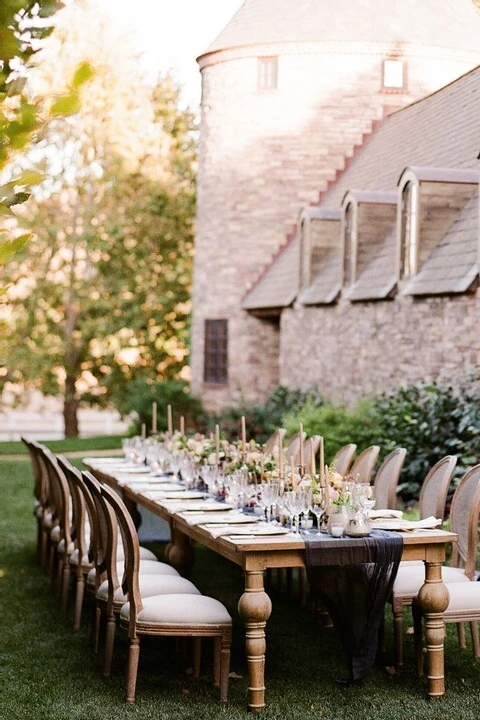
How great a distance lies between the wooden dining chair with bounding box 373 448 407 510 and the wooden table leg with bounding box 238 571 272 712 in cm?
267

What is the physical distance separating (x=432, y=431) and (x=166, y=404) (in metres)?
11.9

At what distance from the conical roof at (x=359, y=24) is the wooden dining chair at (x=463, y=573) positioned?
17.1 meters

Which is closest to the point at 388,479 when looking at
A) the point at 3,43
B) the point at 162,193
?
the point at 3,43

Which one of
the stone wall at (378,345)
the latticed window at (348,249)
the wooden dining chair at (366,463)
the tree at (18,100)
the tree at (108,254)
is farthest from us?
the tree at (108,254)

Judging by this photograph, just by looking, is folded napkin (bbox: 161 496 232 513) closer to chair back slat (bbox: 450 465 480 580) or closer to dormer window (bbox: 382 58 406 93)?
chair back slat (bbox: 450 465 480 580)

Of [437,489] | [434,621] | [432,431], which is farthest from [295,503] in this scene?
[432,431]

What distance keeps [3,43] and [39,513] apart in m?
9.15

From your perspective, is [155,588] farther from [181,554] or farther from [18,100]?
[18,100]

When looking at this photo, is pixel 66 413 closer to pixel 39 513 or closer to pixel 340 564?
pixel 39 513

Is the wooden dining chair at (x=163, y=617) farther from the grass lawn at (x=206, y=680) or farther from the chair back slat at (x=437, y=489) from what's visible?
the chair back slat at (x=437, y=489)

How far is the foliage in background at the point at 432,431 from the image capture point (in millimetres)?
13992

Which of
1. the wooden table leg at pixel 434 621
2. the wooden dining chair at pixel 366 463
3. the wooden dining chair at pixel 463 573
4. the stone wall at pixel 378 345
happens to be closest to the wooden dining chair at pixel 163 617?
the wooden table leg at pixel 434 621

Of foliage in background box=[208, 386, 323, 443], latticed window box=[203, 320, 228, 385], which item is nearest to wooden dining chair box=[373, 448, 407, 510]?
foliage in background box=[208, 386, 323, 443]

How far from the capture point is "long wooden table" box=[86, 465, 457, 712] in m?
6.88
